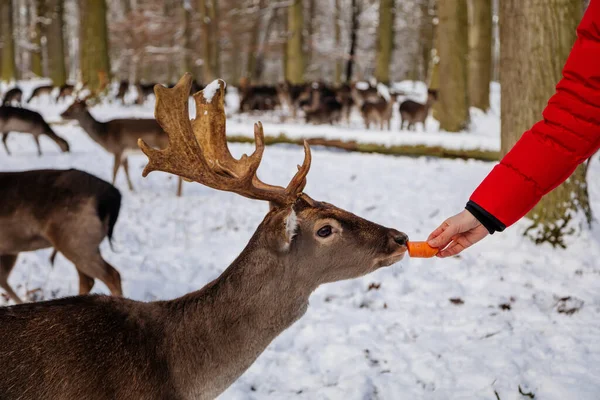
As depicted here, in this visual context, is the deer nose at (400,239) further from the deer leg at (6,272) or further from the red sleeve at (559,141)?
the deer leg at (6,272)

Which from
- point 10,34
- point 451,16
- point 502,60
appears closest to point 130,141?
point 502,60

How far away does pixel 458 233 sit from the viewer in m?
2.42

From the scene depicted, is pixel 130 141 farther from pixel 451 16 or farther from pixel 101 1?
pixel 101 1

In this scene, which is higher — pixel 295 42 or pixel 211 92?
pixel 295 42

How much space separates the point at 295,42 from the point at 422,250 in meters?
20.2

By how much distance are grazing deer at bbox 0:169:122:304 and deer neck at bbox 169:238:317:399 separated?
2257 millimetres

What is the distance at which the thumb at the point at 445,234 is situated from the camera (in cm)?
238

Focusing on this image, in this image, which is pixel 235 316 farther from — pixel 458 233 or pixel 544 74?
pixel 544 74

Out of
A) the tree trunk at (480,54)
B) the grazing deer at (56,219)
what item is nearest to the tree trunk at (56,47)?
the tree trunk at (480,54)

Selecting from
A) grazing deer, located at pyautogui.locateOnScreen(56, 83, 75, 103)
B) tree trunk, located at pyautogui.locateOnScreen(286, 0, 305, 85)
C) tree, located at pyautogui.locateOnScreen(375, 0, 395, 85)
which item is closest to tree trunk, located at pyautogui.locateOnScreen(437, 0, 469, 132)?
tree trunk, located at pyautogui.locateOnScreen(286, 0, 305, 85)

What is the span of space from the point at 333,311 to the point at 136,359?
248 cm

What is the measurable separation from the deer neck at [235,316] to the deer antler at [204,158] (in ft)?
0.95

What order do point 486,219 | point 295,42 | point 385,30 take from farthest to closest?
point 385,30 < point 295,42 < point 486,219

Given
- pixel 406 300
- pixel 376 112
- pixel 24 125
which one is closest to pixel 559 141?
pixel 406 300
